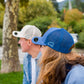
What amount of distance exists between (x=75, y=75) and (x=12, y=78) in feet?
15.4

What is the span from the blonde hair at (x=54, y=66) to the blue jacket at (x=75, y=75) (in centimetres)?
6

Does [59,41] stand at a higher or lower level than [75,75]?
higher

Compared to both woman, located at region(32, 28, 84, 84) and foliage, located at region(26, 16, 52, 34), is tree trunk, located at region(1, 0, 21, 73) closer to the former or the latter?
foliage, located at region(26, 16, 52, 34)

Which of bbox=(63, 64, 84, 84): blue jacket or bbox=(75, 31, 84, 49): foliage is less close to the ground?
bbox=(63, 64, 84, 84): blue jacket

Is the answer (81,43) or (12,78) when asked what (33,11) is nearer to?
(81,43)

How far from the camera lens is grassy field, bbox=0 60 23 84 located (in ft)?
18.2

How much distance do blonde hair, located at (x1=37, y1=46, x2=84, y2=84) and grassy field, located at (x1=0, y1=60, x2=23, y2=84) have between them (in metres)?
4.15

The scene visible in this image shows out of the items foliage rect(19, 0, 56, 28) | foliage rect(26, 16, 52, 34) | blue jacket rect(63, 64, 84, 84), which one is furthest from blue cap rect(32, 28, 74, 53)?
foliage rect(19, 0, 56, 28)

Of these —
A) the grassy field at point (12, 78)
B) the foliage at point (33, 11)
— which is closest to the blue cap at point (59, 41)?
the grassy field at point (12, 78)

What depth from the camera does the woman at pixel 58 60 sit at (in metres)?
1.49

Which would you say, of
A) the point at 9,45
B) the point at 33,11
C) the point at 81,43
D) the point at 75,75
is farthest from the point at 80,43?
the point at 75,75

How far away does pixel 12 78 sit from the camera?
5859 mm

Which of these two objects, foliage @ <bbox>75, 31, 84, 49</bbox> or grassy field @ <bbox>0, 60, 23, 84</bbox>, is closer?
grassy field @ <bbox>0, 60, 23, 84</bbox>

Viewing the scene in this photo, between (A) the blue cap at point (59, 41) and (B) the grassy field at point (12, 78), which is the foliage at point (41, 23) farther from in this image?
(A) the blue cap at point (59, 41)
